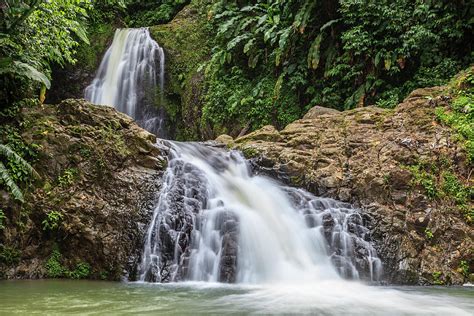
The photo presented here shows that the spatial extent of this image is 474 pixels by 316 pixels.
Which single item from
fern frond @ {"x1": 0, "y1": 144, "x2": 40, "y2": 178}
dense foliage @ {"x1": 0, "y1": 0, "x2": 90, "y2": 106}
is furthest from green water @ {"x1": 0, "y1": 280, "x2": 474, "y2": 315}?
dense foliage @ {"x1": 0, "y1": 0, "x2": 90, "y2": 106}

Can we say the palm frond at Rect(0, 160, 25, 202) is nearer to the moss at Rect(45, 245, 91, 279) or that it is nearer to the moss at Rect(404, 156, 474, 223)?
the moss at Rect(45, 245, 91, 279)

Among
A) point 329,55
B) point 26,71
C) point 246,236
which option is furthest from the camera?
point 329,55

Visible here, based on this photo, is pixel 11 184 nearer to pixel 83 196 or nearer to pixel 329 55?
pixel 83 196

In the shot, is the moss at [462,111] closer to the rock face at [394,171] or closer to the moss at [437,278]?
the rock face at [394,171]

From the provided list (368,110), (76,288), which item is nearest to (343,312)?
(76,288)

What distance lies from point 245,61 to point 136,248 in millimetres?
10638

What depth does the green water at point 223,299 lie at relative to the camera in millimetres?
4262

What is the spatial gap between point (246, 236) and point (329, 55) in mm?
8027

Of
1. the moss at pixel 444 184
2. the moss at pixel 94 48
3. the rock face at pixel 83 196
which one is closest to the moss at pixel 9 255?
the rock face at pixel 83 196

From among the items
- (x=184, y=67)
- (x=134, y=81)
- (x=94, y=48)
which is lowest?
(x=134, y=81)

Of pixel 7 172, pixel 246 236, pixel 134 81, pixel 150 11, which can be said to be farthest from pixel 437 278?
pixel 150 11

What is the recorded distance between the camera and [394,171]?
26.4ft

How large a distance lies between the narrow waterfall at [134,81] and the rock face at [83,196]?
7.51 metres

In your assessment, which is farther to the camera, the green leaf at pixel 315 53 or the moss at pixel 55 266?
the green leaf at pixel 315 53
